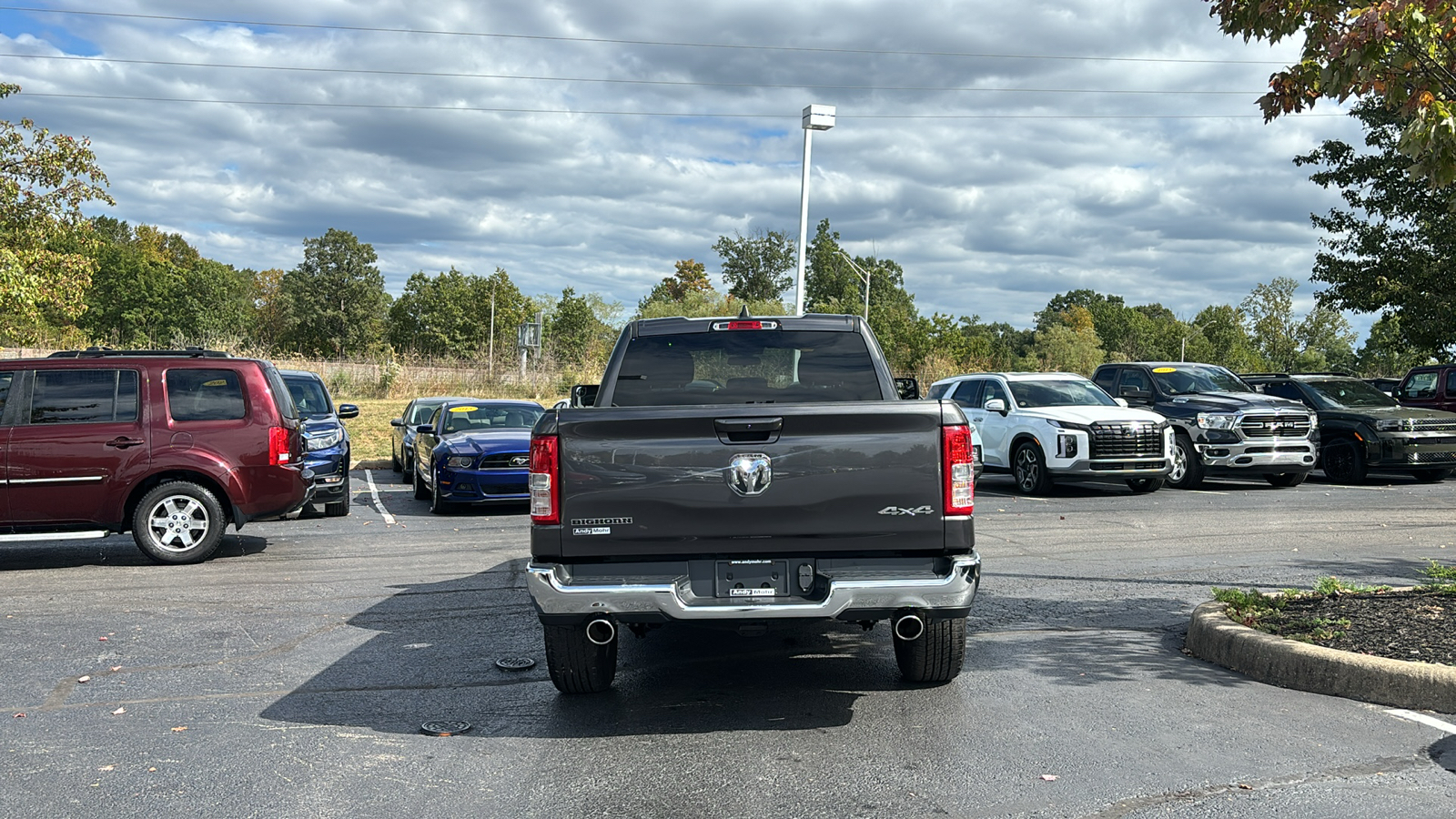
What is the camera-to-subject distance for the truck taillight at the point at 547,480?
5.26 m

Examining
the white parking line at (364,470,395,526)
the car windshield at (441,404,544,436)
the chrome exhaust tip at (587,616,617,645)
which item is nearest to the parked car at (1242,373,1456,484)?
the car windshield at (441,404,544,436)

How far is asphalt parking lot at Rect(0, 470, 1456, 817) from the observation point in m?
4.48

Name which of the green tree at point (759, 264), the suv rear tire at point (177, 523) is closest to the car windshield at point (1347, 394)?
the suv rear tire at point (177, 523)

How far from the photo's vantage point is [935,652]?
591cm

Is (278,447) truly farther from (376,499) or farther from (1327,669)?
(1327,669)

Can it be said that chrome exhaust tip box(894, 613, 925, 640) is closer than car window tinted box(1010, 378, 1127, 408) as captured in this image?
Yes

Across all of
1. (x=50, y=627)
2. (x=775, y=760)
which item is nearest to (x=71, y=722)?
(x=50, y=627)

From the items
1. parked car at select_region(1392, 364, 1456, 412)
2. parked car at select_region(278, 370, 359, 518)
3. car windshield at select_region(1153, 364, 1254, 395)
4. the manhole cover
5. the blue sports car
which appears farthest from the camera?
parked car at select_region(1392, 364, 1456, 412)

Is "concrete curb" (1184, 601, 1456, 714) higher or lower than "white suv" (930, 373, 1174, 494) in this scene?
lower

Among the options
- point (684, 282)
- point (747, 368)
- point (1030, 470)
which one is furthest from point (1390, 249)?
point (684, 282)

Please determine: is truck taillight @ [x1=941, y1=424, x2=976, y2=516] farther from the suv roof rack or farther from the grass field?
the grass field

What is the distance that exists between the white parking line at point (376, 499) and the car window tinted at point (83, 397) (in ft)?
12.0

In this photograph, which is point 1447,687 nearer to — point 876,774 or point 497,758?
point 876,774

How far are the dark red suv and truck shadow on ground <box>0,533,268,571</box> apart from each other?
0.27 metres
